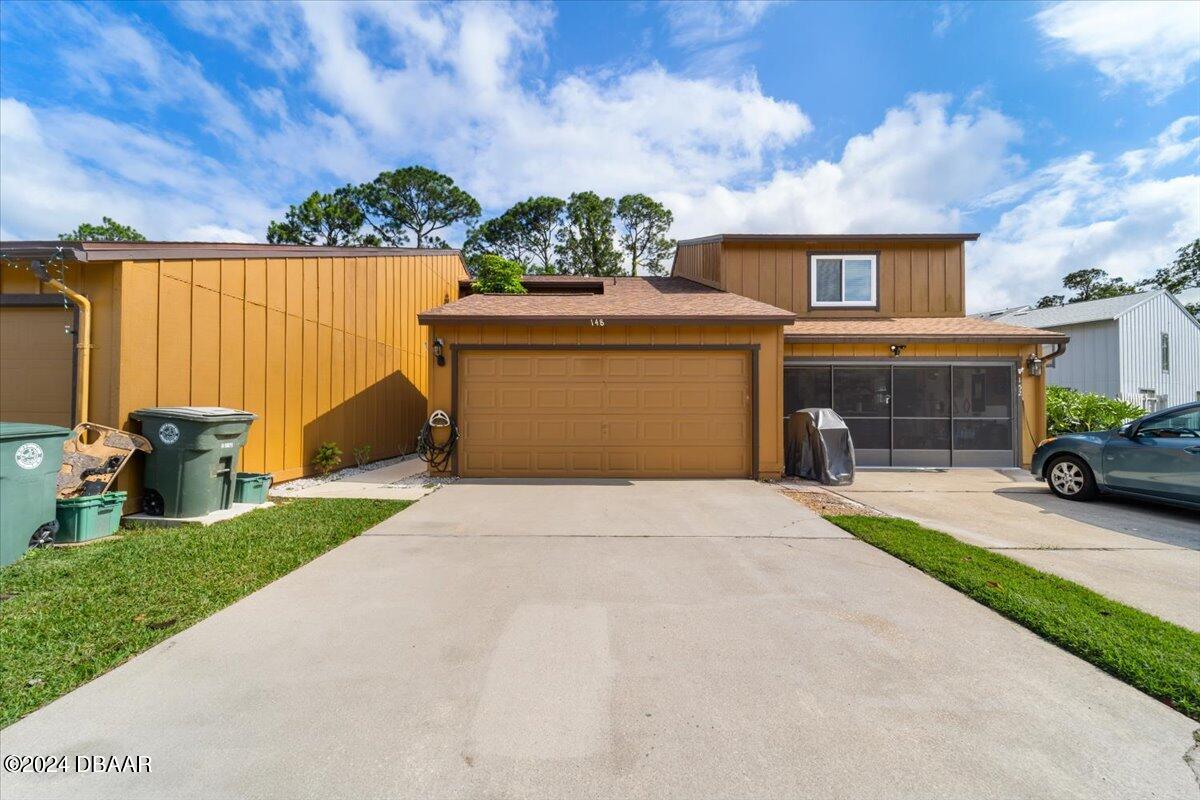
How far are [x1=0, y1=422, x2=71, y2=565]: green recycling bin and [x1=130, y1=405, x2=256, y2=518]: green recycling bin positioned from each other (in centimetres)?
85

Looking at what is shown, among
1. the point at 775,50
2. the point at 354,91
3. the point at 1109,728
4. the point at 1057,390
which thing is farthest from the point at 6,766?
the point at 1057,390

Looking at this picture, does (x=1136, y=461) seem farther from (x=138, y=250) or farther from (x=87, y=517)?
(x=138, y=250)

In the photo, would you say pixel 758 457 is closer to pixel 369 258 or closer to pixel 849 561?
pixel 849 561

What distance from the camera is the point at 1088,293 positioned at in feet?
130

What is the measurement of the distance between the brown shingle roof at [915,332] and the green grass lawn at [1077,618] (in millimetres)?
5496

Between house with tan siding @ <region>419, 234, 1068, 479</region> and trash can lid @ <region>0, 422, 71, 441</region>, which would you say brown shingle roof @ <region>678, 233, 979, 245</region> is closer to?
house with tan siding @ <region>419, 234, 1068, 479</region>

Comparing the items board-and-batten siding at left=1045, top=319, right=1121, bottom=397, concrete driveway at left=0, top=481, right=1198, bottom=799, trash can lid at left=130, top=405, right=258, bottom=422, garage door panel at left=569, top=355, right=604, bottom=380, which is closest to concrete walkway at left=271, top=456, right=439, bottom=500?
trash can lid at left=130, top=405, right=258, bottom=422

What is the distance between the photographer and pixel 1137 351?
58.9 ft

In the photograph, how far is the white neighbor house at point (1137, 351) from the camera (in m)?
17.8

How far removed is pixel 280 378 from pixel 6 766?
6454mm

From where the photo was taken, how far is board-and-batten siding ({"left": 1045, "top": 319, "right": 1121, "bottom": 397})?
17.9m

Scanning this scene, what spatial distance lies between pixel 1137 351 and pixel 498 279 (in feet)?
79.0

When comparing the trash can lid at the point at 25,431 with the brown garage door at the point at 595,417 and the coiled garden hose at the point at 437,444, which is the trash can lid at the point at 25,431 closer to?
the coiled garden hose at the point at 437,444

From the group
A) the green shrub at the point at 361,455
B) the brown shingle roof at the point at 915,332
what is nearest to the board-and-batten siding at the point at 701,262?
the brown shingle roof at the point at 915,332
